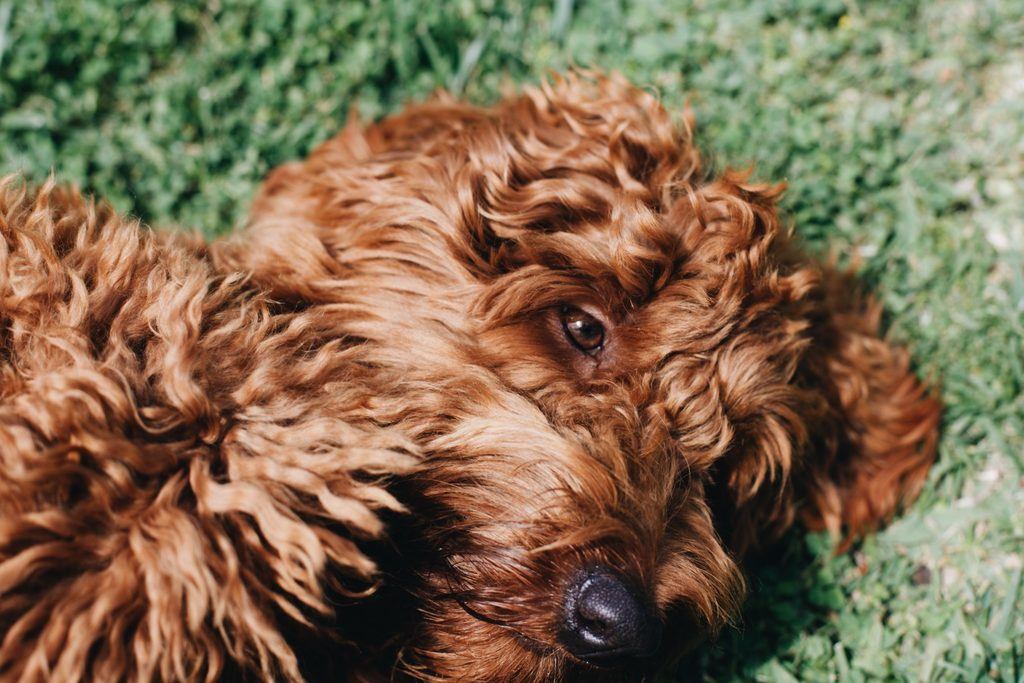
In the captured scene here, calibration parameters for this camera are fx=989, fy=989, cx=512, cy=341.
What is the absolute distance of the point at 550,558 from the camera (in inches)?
110

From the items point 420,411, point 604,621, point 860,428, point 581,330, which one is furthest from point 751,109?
point 604,621

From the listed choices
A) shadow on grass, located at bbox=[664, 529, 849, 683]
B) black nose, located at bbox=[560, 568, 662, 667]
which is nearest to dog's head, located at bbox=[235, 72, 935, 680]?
black nose, located at bbox=[560, 568, 662, 667]

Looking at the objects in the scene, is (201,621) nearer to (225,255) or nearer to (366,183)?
(225,255)

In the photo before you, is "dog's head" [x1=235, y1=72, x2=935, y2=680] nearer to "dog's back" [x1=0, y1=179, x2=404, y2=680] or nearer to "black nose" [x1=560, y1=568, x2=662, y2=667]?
"black nose" [x1=560, y1=568, x2=662, y2=667]

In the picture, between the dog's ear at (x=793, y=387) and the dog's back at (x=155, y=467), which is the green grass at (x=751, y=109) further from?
the dog's back at (x=155, y=467)

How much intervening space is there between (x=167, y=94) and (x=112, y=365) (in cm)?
255

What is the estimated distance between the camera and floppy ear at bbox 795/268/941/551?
4016mm

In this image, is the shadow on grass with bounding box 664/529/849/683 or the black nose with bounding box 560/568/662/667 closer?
the black nose with bounding box 560/568/662/667

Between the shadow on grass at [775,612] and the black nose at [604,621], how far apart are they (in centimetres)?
115

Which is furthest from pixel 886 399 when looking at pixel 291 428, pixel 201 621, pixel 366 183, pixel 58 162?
pixel 58 162

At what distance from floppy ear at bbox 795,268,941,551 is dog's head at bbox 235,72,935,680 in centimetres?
2

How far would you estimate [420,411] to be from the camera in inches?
118

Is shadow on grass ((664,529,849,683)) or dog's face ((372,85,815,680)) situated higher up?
dog's face ((372,85,815,680))

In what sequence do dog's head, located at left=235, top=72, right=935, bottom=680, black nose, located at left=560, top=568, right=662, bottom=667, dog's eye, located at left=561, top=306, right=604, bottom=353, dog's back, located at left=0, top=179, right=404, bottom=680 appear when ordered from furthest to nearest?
1. dog's eye, located at left=561, top=306, right=604, bottom=353
2. dog's head, located at left=235, top=72, right=935, bottom=680
3. black nose, located at left=560, top=568, right=662, bottom=667
4. dog's back, located at left=0, top=179, right=404, bottom=680
